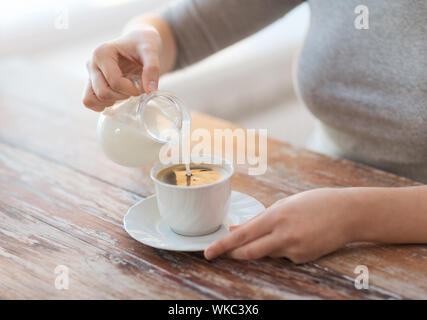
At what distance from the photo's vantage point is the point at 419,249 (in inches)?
27.6

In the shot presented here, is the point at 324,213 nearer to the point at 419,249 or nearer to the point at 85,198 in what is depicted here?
the point at 419,249

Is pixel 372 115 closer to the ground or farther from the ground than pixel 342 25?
closer to the ground

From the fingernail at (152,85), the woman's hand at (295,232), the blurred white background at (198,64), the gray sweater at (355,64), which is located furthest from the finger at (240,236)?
the blurred white background at (198,64)

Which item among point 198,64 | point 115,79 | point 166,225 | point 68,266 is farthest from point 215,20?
point 198,64

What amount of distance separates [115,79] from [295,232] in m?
0.38

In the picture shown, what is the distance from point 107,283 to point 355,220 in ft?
1.11

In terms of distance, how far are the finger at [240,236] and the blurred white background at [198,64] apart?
51.7 inches

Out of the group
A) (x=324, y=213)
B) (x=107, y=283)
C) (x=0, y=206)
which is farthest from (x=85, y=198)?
(x=324, y=213)

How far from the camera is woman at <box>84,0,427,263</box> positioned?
67cm

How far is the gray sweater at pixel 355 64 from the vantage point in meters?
0.93

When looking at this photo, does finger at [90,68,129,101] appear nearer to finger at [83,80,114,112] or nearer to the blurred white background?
finger at [83,80,114,112]

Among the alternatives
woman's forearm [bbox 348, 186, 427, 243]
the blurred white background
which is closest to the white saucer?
woman's forearm [bbox 348, 186, 427, 243]

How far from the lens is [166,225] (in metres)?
0.76
